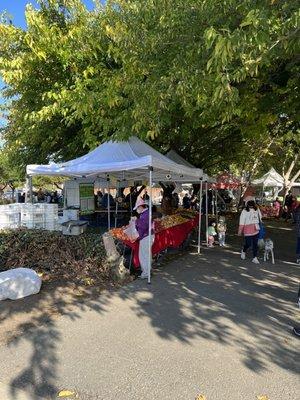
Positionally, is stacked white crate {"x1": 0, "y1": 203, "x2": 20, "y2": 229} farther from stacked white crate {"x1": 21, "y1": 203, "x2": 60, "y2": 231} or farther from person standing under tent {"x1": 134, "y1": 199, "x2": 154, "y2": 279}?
person standing under tent {"x1": 134, "y1": 199, "x2": 154, "y2": 279}

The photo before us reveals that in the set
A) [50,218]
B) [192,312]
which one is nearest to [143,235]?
[192,312]

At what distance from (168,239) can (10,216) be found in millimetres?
5263

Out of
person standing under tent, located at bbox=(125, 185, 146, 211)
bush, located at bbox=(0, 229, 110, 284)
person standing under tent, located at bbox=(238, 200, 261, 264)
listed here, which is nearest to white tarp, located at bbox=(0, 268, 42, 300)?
bush, located at bbox=(0, 229, 110, 284)

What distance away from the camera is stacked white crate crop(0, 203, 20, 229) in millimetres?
12984

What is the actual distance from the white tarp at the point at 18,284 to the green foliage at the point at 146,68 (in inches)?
139

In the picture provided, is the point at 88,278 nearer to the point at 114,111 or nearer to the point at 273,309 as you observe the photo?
the point at 273,309

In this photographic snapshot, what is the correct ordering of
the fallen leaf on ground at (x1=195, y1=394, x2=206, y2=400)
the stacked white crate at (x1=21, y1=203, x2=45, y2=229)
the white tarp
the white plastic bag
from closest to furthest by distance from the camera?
1. the fallen leaf on ground at (x1=195, y1=394, x2=206, y2=400)
2. the white tarp
3. the white plastic bag
4. the stacked white crate at (x1=21, y1=203, x2=45, y2=229)

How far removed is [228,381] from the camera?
169 inches

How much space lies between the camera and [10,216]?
1315cm

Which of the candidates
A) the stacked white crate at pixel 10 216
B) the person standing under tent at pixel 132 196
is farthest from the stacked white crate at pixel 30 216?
the person standing under tent at pixel 132 196

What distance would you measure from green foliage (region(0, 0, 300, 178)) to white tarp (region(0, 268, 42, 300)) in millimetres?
3524

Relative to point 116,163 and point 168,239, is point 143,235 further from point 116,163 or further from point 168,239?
point 168,239

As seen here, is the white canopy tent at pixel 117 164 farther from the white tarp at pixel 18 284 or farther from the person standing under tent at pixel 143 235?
the white tarp at pixel 18 284

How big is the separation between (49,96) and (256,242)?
6.61 meters
